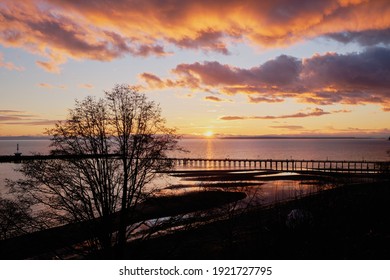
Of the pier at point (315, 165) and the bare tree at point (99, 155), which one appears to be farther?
the pier at point (315, 165)

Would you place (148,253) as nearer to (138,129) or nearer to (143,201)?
(143,201)

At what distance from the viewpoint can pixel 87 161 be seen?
41.7 ft

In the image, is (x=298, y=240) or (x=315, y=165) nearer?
(x=298, y=240)

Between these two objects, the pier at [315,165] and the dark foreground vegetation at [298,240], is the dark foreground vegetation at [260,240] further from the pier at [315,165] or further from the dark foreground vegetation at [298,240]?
the pier at [315,165]

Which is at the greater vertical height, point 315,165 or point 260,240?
point 260,240

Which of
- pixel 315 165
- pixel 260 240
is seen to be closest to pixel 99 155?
pixel 260 240

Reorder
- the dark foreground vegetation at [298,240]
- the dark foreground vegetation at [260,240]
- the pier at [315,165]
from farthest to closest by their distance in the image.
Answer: the pier at [315,165] < the dark foreground vegetation at [260,240] < the dark foreground vegetation at [298,240]

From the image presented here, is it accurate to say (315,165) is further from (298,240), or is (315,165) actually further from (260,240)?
(298,240)

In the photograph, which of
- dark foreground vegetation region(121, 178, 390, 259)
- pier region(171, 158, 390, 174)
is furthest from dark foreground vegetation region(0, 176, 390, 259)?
pier region(171, 158, 390, 174)

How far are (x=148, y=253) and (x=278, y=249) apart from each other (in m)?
6.45

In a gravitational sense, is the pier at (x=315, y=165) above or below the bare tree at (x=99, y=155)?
below

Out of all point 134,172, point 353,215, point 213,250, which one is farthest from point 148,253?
point 353,215

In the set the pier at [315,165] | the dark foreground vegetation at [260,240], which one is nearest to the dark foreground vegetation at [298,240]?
the dark foreground vegetation at [260,240]

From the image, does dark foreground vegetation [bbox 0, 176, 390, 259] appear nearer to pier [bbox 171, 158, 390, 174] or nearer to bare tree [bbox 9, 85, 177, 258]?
bare tree [bbox 9, 85, 177, 258]
